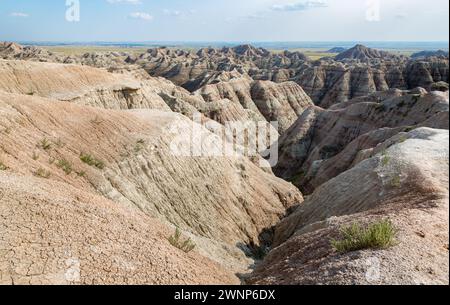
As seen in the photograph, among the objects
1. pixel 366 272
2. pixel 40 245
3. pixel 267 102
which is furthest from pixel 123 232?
pixel 267 102

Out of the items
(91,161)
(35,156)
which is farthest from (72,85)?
(35,156)

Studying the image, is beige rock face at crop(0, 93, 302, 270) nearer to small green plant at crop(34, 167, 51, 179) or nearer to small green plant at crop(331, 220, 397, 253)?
small green plant at crop(34, 167, 51, 179)

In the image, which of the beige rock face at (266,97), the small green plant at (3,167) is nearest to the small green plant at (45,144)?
the small green plant at (3,167)

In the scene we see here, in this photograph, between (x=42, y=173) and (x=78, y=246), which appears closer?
(x=78, y=246)

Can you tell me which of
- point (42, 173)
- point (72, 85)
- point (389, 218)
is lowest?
point (389, 218)

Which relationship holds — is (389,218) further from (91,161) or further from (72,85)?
(72,85)
